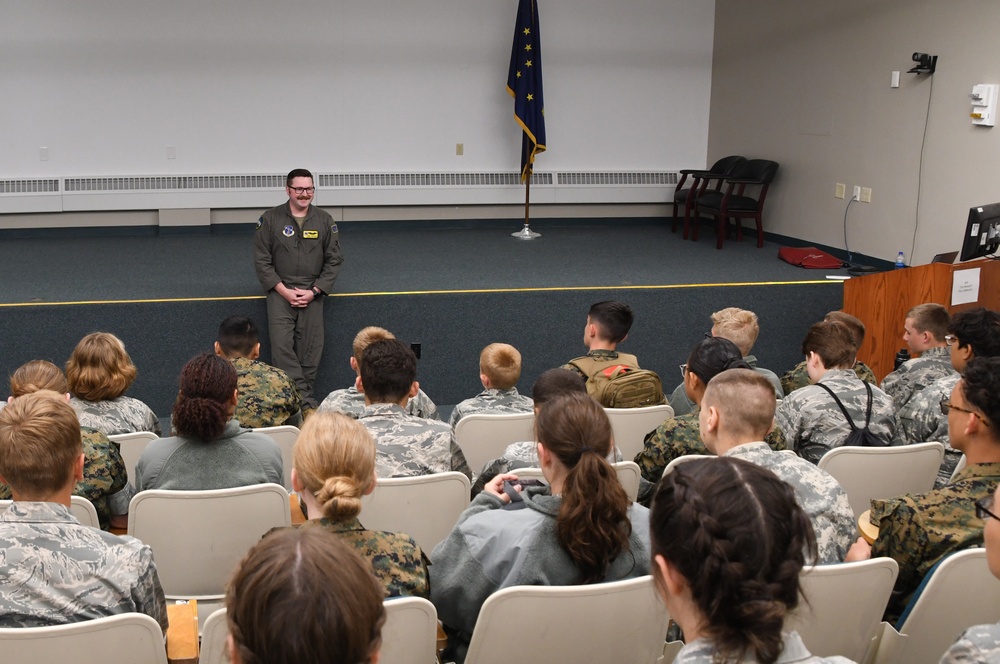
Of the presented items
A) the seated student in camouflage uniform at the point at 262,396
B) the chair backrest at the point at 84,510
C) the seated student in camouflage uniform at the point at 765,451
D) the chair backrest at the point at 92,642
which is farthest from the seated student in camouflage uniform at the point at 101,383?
the seated student in camouflage uniform at the point at 765,451

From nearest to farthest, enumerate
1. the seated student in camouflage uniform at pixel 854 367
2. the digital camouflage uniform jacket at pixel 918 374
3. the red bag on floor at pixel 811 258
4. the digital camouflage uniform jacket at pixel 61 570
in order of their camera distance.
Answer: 1. the digital camouflage uniform jacket at pixel 61 570
2. the seated student in camouflage uniform at pixel 854 367
3. the digital camouflage uniform jacket at pixel 918 374
4. the red bag on floor at pixel 811 258

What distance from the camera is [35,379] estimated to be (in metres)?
3.08

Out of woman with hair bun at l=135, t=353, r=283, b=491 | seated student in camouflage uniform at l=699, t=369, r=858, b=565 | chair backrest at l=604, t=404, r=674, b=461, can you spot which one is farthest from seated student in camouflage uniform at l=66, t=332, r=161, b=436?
seated student in camouflage uniform at l=699, t=369, r=858, b=565

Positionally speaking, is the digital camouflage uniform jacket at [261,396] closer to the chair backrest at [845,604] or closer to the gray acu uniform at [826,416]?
the gray acu uniform at [826,416]

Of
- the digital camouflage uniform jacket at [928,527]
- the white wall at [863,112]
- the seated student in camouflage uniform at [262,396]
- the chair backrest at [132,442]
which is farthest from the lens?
the white wall at [863,112]

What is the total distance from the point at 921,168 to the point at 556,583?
5.85 m

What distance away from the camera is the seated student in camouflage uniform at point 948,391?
Result: 3.28 meters

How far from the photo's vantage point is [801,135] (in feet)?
26.3

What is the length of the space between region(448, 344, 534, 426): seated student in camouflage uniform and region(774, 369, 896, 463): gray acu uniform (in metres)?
0.98

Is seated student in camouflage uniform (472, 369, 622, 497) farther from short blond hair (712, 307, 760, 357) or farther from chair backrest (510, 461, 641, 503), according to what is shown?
short blond hair (712, 307, 760, 357)

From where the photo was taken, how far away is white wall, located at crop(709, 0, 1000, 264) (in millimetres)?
6203

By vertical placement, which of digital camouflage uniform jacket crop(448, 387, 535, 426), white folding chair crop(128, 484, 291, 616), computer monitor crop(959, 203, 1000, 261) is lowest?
white folding chair crop(128, 484, 291, 616)

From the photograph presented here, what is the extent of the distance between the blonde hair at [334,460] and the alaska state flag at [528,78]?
6.99 metres

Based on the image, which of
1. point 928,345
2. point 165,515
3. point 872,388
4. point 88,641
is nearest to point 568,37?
point 928,345
